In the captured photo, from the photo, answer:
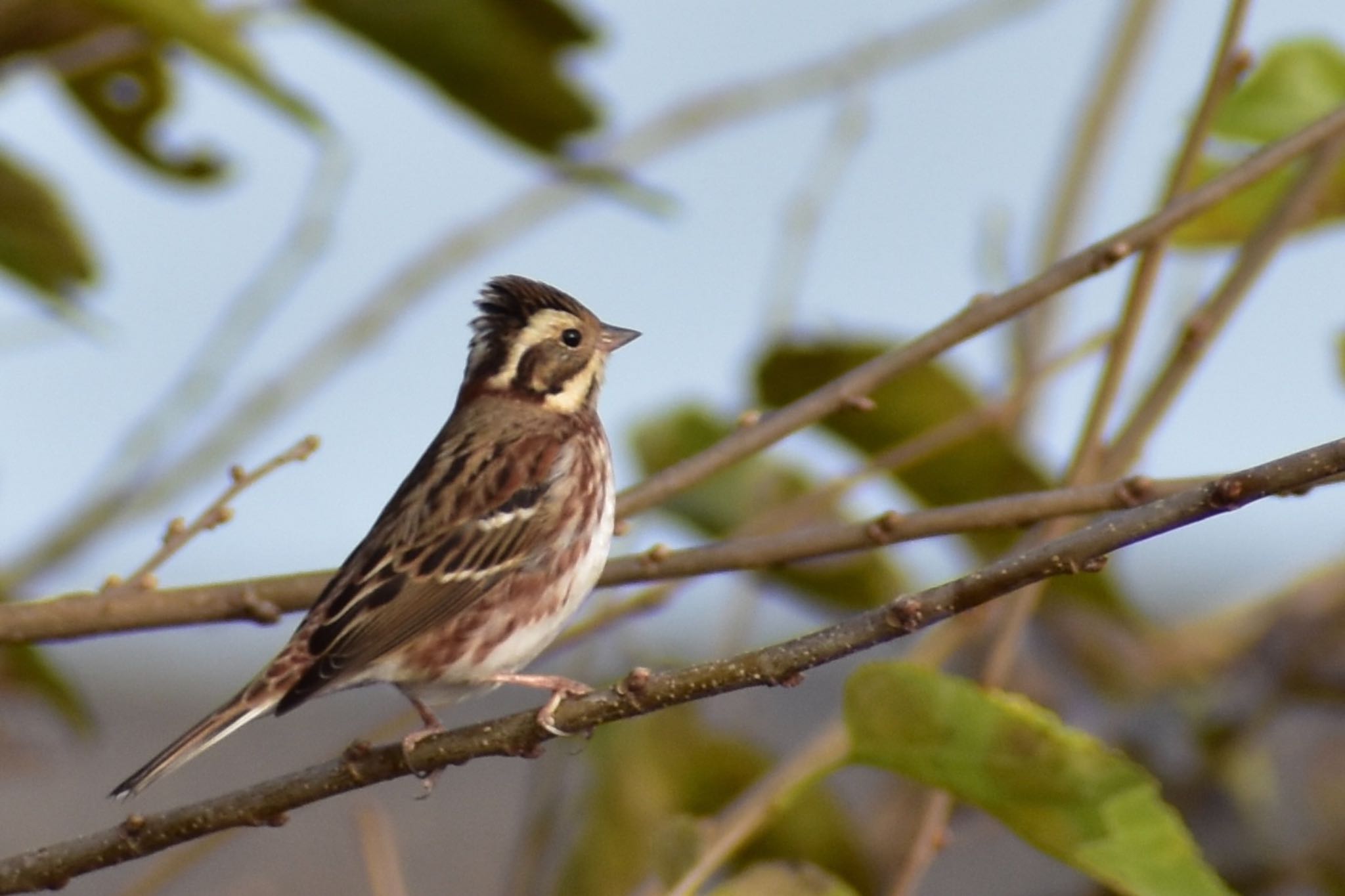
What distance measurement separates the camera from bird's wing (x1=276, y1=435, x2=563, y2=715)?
3783 mm

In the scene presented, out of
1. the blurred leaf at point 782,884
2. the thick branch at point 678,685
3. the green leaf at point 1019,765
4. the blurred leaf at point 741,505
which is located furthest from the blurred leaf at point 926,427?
the thick branch at point 678,685

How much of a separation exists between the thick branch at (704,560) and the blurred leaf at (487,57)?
Result: 97 centimetres

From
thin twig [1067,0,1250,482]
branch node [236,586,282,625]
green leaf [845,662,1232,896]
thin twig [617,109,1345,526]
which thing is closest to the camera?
green leaf [845,662,1232,896]

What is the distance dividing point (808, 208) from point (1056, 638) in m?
1.30

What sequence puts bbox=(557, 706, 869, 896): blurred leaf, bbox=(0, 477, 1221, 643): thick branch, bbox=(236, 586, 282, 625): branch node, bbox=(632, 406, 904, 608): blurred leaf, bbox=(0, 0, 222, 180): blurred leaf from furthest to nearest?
1. bbox=(632, 406, 904, 608): blurred leaf
2. bbox=(557, 706, 869, 896): blurred leaf
3. bbox=(0, 0, 222, 180): blurred leaf
4. bbox=(236, 586, 282, 625): branch node
5. bbox=(0, 477, 1221, 643): thick branch

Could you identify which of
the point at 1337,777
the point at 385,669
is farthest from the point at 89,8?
the point at 1337,777

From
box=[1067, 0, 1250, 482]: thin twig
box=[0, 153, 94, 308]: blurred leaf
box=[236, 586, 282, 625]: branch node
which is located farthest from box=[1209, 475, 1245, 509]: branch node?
box=[0, 153, 94, 308]: blurred leaf

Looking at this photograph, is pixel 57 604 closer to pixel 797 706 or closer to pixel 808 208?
pixel 808 208

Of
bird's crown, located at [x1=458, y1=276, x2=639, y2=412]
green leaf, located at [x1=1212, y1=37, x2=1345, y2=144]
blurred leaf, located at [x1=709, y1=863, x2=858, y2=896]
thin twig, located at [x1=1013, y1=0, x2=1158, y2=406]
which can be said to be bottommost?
blurred leaf, located at [x1=709, y1=863, x2=858, y2=896]

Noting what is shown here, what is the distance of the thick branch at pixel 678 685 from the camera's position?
7.38 feet

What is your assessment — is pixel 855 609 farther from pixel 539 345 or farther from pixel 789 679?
pixel 789 679

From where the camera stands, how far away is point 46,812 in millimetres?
11812

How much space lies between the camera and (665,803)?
4.23 metres

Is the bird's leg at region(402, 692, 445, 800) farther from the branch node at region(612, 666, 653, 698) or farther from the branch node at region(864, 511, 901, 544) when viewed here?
the branch node at region(864, 511, 901, 544)
